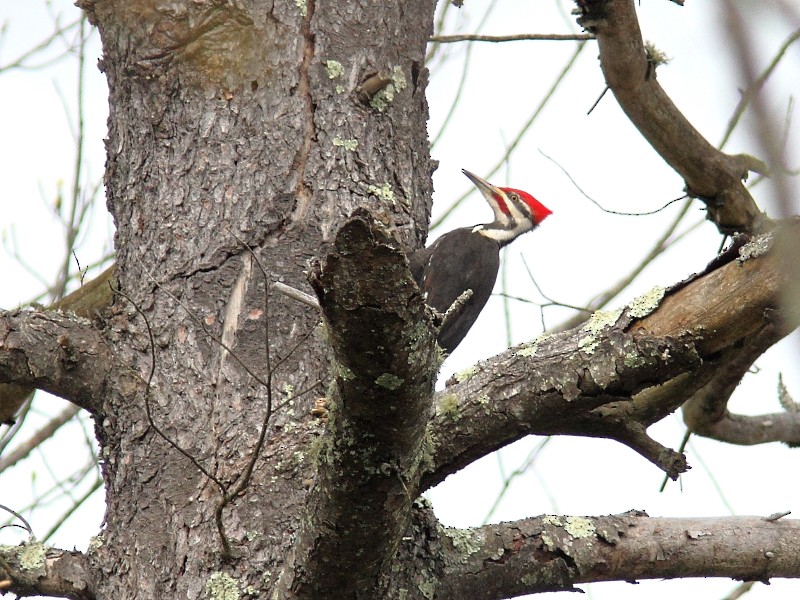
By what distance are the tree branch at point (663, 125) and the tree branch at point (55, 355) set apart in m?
1.55

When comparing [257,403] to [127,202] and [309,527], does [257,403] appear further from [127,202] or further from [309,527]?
[127,202]

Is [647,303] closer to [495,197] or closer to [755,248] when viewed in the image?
[755,248]

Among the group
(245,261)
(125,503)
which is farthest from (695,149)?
(125,503)

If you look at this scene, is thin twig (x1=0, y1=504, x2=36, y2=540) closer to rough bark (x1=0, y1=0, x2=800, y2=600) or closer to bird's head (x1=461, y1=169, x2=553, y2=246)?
rough bark (x1=0, y1=0, x2=800, y2=600)

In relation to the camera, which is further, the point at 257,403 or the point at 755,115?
the point at 257,403

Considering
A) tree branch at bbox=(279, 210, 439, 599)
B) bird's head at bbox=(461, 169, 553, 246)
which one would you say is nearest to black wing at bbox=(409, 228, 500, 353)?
bird's head at bbox=(461, 169, 553, 246)

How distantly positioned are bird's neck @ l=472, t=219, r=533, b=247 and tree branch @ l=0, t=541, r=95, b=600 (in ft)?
9.46

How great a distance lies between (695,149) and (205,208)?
1502 millimetres

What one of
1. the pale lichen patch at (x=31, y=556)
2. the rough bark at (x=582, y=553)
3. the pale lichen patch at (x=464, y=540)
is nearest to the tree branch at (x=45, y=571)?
the pale lichen patch at (x=31, y=556)

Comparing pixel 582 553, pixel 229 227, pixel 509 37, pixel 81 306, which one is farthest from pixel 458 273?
pixel 582 553

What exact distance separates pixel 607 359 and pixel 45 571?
1345 mm

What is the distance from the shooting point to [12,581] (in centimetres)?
206

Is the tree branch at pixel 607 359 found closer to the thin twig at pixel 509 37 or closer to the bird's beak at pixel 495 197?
the thin twig at pixel 509 37

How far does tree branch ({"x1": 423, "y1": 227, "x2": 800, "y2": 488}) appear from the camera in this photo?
1946 mm
